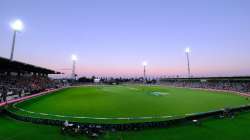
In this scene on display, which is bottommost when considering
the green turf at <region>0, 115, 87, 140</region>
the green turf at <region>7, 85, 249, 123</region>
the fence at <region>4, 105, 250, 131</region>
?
the green turf at <region>0, 115, 87, 140</region>

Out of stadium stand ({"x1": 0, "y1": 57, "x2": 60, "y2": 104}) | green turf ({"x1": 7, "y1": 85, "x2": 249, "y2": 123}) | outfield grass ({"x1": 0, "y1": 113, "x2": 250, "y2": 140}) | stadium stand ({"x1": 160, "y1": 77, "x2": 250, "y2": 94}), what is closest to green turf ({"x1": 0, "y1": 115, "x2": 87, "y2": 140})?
outfield grass ({"x1": 0, "y1": 113, "x2": 250, "y2": 140})

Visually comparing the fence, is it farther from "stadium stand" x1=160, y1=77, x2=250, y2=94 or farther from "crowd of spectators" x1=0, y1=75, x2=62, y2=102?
"stadium stand" x1=160, y1=77, x2=250, y2=94

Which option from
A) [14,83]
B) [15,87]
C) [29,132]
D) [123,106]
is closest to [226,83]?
[123,106]

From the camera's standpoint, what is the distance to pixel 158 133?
12852 millimetres

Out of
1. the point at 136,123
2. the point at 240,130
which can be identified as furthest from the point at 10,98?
the point at 240,130

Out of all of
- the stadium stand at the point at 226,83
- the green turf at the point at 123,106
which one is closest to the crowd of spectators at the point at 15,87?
the green turf at the point at 123,106

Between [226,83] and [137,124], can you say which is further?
[226,83]

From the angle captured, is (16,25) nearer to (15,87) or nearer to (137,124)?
(15,87)

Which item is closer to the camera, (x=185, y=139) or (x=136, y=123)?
(x=185, y=139)

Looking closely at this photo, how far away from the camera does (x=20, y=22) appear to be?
3183cm

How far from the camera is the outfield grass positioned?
12047mm

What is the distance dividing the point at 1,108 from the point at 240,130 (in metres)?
19.6

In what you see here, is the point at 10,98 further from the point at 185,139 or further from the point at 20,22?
the point at 185,139

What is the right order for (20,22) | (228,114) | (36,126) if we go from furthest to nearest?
(20,22) < (228,114) < (36,126)
